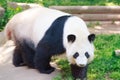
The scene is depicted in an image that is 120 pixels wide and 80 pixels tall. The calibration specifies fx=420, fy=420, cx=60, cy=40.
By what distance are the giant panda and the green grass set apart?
0.35 m

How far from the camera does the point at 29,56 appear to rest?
23.2ft

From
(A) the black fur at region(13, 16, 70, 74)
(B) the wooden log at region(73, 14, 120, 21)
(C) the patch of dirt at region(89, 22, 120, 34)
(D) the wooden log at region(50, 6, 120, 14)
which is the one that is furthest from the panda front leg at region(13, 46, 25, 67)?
(B) the wooden log at region(73, 14, 120, 21)

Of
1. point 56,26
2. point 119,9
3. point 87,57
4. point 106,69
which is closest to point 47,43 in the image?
point 56,26

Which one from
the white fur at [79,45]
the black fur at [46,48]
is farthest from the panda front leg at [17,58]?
the white fur at [79,45]

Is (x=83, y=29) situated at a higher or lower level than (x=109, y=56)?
higher

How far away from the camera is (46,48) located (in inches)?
261

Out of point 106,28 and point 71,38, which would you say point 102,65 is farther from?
point 106,28

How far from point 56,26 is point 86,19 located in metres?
3.83

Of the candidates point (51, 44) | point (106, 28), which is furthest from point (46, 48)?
point (106, 28)

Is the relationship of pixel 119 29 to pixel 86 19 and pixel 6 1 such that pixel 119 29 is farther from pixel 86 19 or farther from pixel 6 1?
pixel 6 1

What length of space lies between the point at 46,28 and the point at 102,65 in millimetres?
1205

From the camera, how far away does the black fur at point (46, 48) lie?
651 centimetres

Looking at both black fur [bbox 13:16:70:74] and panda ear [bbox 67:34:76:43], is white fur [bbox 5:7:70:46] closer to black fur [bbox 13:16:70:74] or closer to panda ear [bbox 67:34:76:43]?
black fur [bbox 13:16:70:74]

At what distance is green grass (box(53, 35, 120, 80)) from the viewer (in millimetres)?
6824
